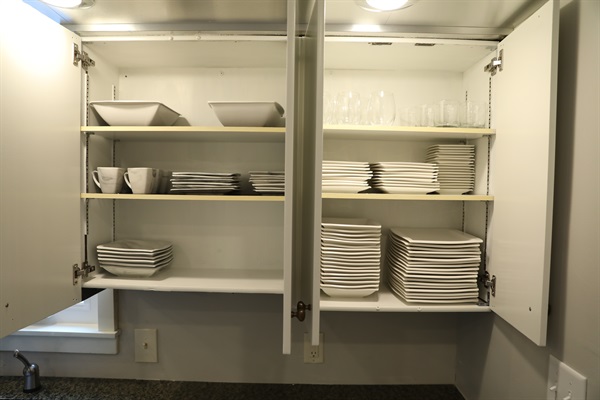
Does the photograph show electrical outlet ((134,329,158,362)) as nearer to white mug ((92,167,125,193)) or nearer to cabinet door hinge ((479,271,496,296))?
white mug ((92,167,125,193))

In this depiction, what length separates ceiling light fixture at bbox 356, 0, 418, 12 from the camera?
1.07m

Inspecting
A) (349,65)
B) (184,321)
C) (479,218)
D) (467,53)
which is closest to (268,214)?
(184,321)

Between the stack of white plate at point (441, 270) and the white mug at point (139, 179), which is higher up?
the white mug at point (139, 179)

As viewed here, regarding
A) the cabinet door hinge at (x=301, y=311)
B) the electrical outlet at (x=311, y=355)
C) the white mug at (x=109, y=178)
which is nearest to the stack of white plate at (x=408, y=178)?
the cabinet door hinge at (x=301, y=311)

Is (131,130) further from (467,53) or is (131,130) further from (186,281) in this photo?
(467,53)

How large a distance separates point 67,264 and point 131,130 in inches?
20.8

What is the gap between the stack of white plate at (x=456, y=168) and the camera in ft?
4.35

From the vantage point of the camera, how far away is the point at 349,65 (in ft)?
4.70

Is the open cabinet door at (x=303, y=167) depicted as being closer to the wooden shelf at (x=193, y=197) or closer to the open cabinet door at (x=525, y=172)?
the wooden shelf at (x=193, y=197)

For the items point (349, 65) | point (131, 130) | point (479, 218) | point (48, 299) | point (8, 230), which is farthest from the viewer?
point (349, 65)

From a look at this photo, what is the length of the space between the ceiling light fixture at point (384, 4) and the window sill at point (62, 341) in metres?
1.65

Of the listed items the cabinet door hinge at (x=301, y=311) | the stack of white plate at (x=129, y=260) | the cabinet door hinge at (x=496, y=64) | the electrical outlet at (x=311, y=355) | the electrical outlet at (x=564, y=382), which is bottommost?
the electrical outlet at (x=311, y=355)

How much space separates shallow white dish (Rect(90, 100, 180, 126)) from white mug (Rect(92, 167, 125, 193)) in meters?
0.18

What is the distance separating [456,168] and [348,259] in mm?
576
